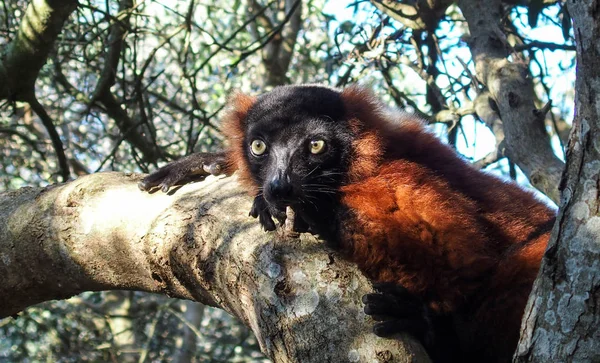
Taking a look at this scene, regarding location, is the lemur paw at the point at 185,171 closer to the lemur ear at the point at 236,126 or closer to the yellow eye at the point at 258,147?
the lemur ear at the point at 236,126

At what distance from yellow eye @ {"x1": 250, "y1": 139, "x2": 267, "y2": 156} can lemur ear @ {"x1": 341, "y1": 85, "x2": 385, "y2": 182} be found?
517 mm


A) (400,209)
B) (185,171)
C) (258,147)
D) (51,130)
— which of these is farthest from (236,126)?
(51,130)

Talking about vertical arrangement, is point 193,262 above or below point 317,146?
below

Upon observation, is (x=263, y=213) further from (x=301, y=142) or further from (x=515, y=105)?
(x=515, y=105)

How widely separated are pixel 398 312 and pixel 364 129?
57.9 inches

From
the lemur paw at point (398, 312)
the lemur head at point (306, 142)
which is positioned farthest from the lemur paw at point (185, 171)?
the lemur paw at point (398, 312)

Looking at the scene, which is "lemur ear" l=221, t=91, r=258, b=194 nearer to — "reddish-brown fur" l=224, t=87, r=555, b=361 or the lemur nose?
the lemur nose

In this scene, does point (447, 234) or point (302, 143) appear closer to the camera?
point (447, 234)

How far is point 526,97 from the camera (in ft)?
13.1

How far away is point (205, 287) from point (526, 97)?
2.31 meters

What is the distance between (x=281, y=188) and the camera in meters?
3.23

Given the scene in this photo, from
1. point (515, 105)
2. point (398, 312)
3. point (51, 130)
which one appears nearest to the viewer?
point (398, 312)

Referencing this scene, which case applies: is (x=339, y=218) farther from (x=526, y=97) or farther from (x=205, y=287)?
(x=526, y=97)

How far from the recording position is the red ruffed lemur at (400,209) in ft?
9.32
